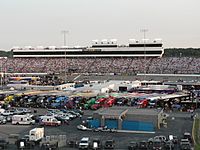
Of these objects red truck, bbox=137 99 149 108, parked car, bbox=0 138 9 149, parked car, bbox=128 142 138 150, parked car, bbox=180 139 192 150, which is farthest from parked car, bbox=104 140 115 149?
red truck, bbox=137 99 149 108

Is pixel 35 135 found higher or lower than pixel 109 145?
higher

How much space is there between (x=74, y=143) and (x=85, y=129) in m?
4.70

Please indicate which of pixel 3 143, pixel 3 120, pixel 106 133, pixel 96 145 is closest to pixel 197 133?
pixel 106 133

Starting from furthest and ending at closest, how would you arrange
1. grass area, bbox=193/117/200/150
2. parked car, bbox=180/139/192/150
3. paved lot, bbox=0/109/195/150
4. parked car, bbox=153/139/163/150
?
paved lot, bbox=0/109/195/150 < grass area, bbox=193/117/200/150 < parked car, bbox=153/139/163/150 < parked car, bbox=180/139/192/150

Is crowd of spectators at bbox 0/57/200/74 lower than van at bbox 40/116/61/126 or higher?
higher

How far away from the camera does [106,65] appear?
71.9 m

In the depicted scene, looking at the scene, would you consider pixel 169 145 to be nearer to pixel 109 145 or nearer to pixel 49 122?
pixel 109 145

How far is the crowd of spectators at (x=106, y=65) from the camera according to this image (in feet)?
219

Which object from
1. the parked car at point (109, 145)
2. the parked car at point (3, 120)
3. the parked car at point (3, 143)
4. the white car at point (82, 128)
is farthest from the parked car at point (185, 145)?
the parked car at point (3, 120)

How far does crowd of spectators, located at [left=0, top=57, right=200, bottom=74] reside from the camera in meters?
66.7

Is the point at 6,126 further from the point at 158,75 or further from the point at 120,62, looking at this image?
the point at 120,62

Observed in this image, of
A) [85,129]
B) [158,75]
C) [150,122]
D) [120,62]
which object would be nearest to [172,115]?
[150,122]

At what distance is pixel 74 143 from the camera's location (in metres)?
22.2

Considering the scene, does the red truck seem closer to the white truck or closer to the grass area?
the grass area
